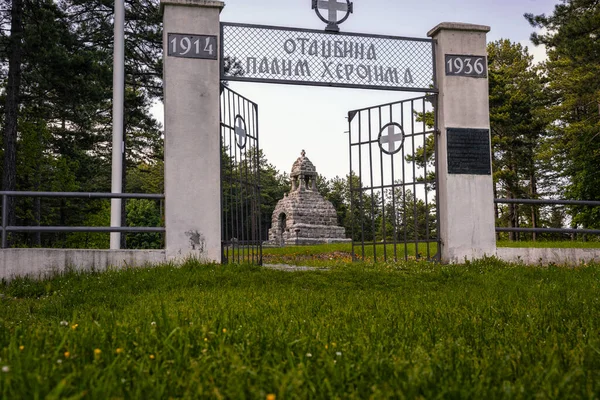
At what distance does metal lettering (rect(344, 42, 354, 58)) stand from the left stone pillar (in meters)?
2.29

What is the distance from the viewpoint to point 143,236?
27.6 metres

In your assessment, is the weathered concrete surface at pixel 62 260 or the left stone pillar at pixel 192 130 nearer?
the weathered concrete surface at pixel 62 260

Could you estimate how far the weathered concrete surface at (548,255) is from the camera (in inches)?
401

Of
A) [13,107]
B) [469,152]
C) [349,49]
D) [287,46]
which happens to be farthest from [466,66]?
[13,107]

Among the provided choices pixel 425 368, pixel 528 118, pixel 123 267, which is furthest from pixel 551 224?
pixel 425 368

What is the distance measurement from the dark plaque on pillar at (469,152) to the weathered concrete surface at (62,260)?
17.8 ft

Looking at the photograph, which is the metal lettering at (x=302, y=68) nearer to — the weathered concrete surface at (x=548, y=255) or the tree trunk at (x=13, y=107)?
the weathered concrete surface at (x=548, y=255)

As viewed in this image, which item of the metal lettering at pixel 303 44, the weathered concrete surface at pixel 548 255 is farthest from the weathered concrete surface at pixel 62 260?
the weathered concrete surface at pixel 548 255

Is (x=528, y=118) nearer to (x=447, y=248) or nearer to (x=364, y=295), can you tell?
(x=447, y=248)

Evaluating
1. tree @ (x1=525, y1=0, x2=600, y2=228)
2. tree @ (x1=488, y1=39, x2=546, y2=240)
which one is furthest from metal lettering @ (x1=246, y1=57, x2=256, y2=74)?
tree @ (x1=488, y1=39, x2=546, y2=240)

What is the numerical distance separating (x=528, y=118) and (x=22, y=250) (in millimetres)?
33251

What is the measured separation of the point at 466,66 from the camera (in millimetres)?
10539

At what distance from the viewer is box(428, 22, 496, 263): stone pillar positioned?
10.1 meters

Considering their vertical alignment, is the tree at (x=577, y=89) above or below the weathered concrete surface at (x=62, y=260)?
above
